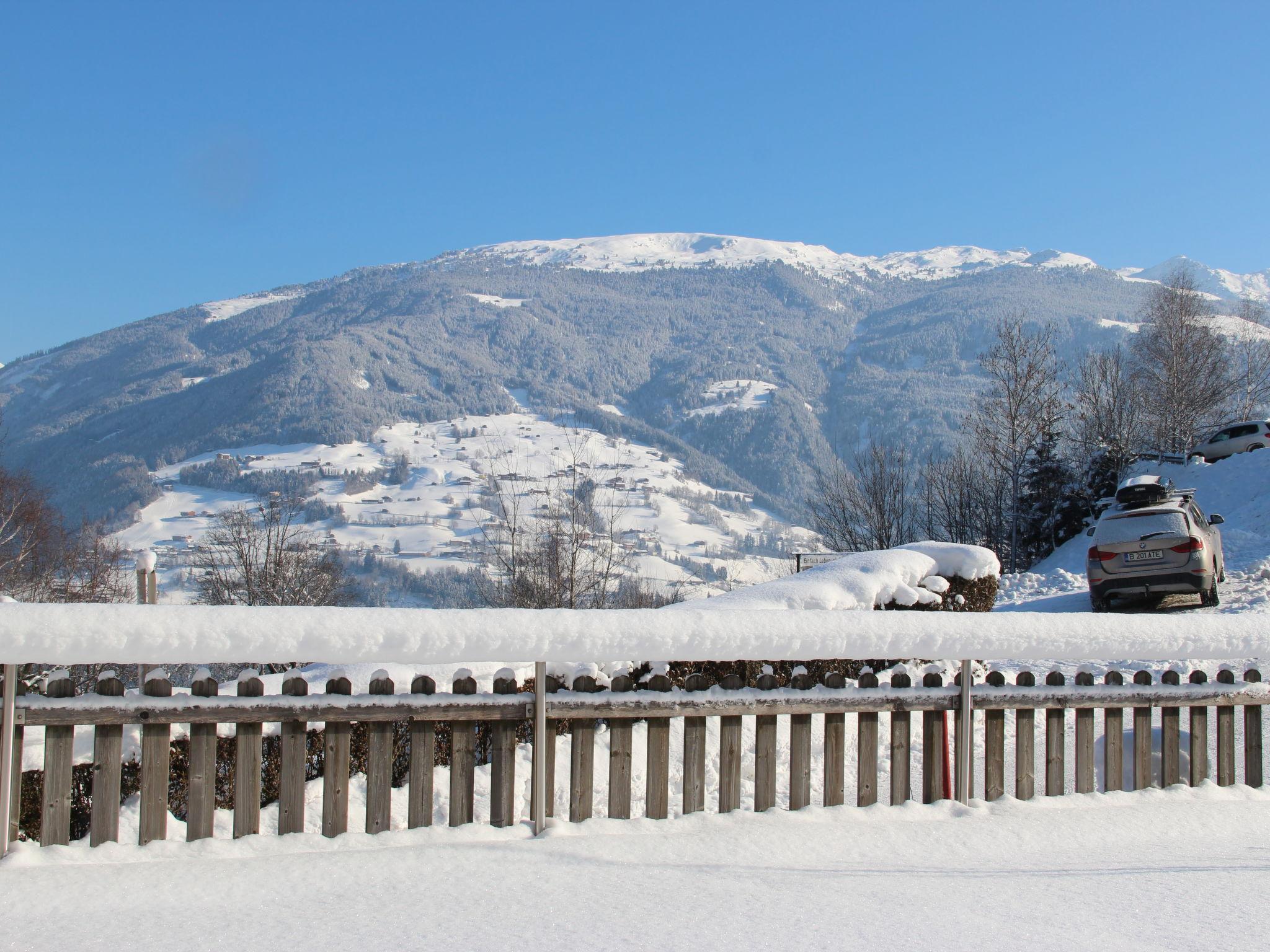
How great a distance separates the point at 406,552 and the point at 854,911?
113495 mm

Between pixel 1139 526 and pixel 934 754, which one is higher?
pixel 1139 526

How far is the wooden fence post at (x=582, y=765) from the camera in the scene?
461 cm

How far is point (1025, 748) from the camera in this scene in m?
5.20

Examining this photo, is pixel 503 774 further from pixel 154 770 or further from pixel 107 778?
pixel 107 778

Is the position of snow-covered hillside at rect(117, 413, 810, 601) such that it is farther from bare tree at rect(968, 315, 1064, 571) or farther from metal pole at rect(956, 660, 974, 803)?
metal pole at rect(956, 660, 974, 803)

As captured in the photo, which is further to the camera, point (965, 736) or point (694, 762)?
point (965, 736)

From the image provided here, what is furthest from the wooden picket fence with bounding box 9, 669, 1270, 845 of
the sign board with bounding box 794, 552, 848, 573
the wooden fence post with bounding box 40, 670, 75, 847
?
the sign board with bounding box 794, 552, 848, 573

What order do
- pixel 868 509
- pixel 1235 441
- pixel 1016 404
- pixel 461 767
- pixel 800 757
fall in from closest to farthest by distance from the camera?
pixel 461 767, pixel 800 757, pixel 1235 441, pixel 868 509, pixel 1016 404

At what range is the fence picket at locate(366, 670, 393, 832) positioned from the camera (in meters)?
4.40

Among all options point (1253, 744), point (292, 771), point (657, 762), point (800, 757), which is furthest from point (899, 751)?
point (292, 771)

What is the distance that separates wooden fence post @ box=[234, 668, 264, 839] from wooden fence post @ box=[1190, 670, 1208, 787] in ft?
17.6

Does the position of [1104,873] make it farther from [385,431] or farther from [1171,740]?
[385,431]

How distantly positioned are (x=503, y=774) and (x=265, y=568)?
35.3m

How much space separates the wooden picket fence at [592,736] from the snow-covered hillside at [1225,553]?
9.34 m
